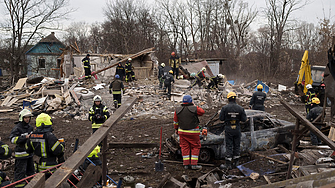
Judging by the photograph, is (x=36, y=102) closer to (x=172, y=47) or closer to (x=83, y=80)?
(x=83, y=80)

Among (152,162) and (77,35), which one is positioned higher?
(77,35)

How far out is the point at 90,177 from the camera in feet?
13.9

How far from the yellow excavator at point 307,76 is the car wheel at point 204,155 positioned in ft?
39.8

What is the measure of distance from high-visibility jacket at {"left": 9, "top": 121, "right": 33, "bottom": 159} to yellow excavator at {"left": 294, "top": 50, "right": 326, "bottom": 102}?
51.8 feet

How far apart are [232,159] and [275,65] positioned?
24076 mm

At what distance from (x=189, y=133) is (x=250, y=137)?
5.97 feet

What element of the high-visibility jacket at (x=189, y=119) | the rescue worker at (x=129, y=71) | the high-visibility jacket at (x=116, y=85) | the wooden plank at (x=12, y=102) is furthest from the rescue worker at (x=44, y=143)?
the wooden plank at (x=12, y=102)

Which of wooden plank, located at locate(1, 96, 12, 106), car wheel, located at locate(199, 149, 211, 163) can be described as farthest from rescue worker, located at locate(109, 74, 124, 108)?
wooden plank, located at locate(1, 96, 12, 106)

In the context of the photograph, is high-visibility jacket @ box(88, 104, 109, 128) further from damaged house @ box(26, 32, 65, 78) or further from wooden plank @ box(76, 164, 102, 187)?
damaged house @ box(26, 32, 65, 78)

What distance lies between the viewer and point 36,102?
1390 cm

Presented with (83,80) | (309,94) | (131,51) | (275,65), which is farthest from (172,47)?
(309,94)

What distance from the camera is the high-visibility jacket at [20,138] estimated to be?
4676 mm

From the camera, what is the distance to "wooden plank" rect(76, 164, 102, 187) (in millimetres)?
4125

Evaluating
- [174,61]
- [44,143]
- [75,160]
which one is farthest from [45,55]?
[75,160]
